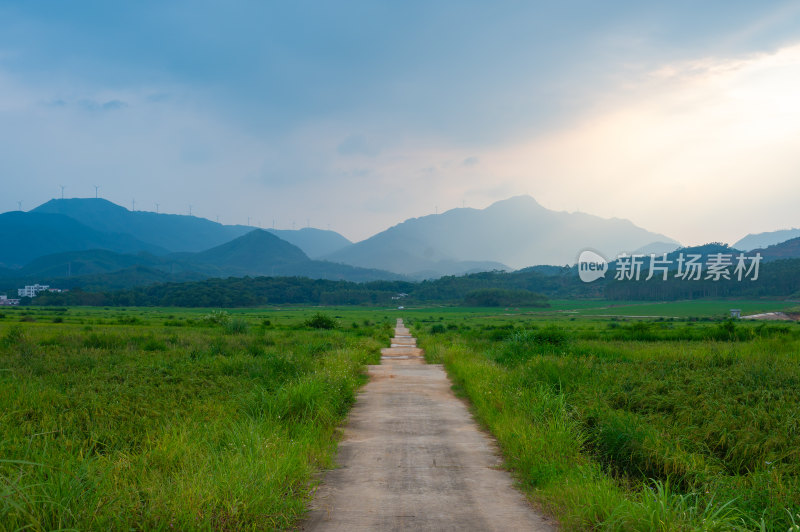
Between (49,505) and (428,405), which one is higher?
(49,505)

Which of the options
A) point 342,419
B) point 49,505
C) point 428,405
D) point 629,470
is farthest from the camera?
point 428,405

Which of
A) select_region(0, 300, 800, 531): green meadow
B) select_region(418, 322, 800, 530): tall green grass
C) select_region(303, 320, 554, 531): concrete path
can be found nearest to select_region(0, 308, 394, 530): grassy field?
select_region(0, 300, 800, 531): green meadow

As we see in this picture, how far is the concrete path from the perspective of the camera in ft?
19.4

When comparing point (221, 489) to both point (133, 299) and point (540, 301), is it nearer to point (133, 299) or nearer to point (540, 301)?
point (540, 301)

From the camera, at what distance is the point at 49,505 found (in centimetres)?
496

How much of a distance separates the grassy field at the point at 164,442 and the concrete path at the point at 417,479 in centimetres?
44

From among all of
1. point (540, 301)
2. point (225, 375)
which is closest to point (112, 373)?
point (225, 375)

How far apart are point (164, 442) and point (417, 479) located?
344cm

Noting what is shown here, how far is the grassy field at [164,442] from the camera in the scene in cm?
504

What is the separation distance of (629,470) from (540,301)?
479 feet

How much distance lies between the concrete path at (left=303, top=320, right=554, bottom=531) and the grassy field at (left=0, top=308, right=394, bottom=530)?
44 centimetres

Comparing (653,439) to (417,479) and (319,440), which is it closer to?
(417,479)

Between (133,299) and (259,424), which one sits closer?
(259,424)

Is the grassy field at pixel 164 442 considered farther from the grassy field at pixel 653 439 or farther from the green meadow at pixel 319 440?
the grassy field at pixel 653 439
